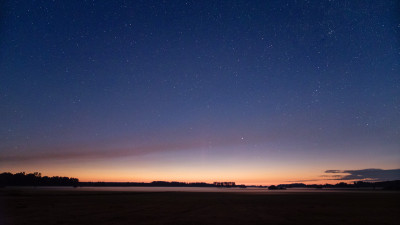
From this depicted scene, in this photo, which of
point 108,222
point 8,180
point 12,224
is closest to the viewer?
point 12,224

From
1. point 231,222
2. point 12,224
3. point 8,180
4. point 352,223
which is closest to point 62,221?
point 12,224

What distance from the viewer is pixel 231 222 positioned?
18188 millimetres

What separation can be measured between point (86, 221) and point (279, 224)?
1195 centimetres

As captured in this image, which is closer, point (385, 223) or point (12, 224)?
point (12, 224)

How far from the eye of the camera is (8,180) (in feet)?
620

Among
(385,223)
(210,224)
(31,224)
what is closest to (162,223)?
(210,224)

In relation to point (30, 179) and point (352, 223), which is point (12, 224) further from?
point (30, 179)

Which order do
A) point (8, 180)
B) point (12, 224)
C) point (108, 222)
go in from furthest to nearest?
point (8, 180), point (108, 222), point (12, 224)

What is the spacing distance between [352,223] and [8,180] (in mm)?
220740

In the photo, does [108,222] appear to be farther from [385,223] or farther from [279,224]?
[385,223]

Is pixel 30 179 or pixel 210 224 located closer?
pixel 210 224

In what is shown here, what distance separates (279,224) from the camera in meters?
17.5

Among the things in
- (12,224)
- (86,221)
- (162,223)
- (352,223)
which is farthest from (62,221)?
(352,223)

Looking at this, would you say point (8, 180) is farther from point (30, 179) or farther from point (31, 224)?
point (31, 224)
